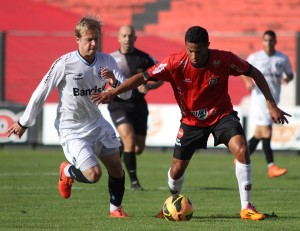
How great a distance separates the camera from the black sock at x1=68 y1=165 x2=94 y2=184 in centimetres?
917

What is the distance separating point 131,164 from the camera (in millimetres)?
12984

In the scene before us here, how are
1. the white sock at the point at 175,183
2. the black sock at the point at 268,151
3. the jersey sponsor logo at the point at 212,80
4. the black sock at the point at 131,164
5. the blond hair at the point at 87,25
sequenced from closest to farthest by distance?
the blond hair at the point at 87,25, the jersey sponsor logo at the point at 212,80, the white sock at the point at 175,183, the black sock at the point at 131,164, the black sock at the point at 268,151

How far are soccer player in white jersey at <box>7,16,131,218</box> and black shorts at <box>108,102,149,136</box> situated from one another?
12.1ft

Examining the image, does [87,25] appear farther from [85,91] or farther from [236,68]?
[236,68]

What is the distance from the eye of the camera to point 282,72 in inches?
614

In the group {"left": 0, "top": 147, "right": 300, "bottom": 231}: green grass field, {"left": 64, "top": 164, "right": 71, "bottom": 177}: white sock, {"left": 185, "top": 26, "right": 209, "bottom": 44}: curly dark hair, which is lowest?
{"left": 0, "top": 147, "right": 300, "bottom": 231}: green grass field

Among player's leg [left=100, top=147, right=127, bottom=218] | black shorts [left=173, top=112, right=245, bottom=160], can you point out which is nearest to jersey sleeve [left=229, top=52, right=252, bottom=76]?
black shorts [left=173, top=112, right=245, bottom=160]

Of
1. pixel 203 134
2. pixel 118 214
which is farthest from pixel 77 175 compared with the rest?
pixel 203 134

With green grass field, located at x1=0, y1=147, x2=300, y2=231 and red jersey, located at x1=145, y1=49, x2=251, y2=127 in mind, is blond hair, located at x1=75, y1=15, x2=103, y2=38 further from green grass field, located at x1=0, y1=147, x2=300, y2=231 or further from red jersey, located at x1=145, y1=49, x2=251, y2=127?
green grass field, located at x1=0, y1=147, x2=300, y2=231

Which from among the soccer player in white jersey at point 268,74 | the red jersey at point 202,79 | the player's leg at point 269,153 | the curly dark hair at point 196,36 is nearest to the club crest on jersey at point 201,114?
the red jersey at point 202,79

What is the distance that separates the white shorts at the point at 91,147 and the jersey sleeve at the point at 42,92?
0.55m

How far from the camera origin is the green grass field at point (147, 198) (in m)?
8.79

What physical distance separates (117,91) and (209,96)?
108cm

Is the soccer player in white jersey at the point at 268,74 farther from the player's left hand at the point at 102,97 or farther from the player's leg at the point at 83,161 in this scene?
the player's left hand at the point at 102,97
